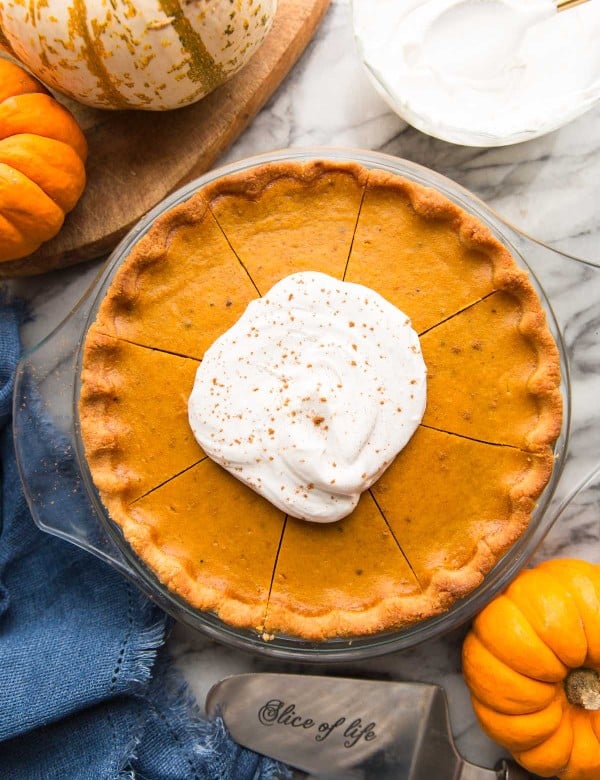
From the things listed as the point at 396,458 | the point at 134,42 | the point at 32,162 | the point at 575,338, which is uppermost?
the point at 134,42

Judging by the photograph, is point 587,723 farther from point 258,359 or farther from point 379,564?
point 258,359

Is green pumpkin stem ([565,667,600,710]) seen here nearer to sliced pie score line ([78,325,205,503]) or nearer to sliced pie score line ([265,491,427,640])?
sliced pie score line ([265,491,427,640])

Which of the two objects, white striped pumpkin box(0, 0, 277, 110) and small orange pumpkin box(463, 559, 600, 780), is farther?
small orange pumpkin box(463, 559, 600, 780)

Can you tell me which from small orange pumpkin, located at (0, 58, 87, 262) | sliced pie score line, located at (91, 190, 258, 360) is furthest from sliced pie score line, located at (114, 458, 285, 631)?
small orange pumpkin, located at (0, 58, 87, 262)

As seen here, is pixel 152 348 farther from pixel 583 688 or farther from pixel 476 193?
pixel 583 688

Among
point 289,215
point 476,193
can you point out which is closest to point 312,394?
point 289,215

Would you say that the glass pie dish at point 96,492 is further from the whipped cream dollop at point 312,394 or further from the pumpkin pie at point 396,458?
the whipped cream dollop at point 312,394

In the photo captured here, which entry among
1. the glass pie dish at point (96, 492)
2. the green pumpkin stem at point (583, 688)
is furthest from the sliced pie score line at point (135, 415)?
the green pumpkin stem at point (583, 688)
